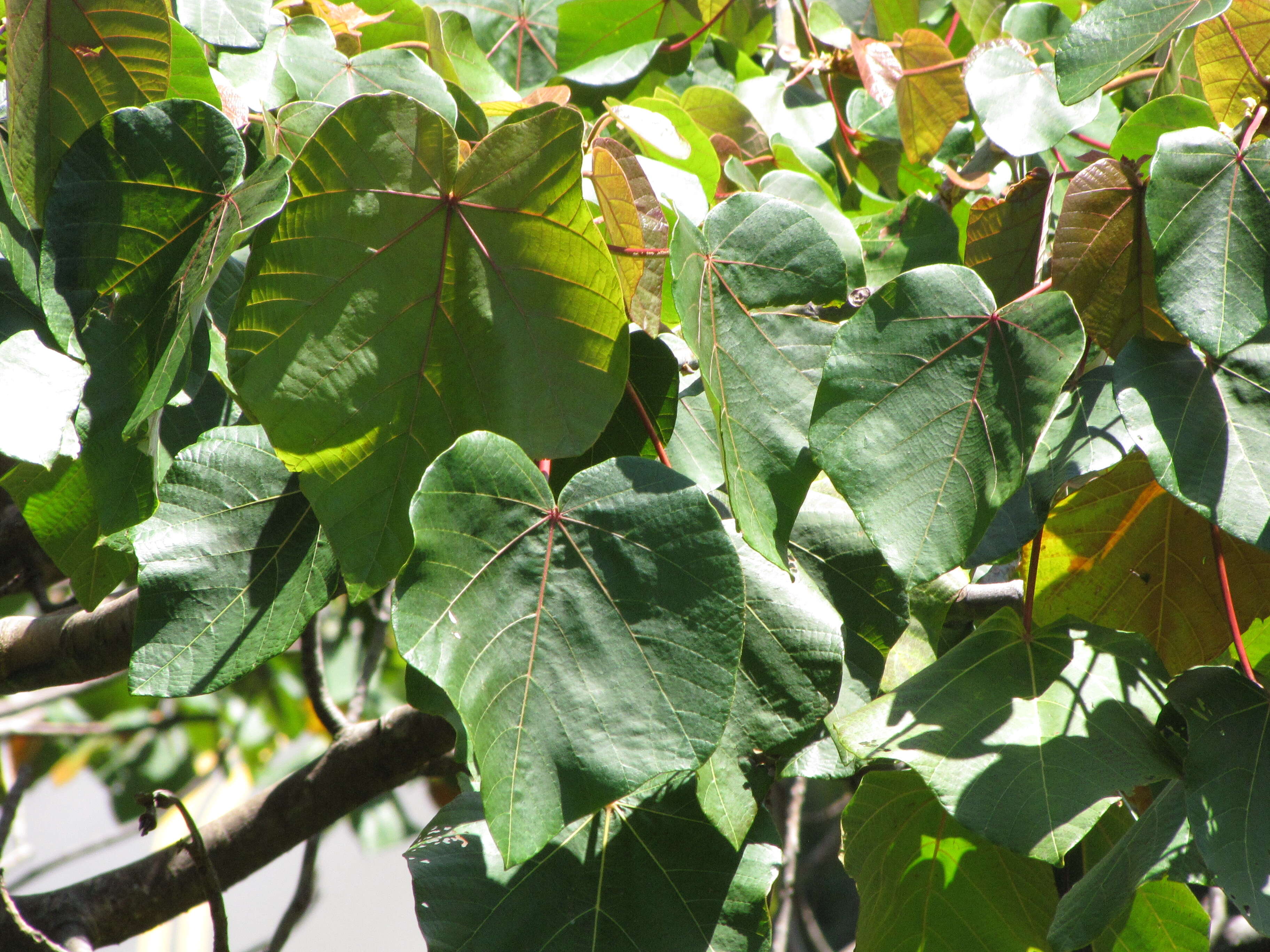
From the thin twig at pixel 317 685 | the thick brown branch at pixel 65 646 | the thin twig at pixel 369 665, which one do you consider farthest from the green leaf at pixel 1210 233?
the thin twig at pixel 369 665

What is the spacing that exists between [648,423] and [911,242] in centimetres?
32

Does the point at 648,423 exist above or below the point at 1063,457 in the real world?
above

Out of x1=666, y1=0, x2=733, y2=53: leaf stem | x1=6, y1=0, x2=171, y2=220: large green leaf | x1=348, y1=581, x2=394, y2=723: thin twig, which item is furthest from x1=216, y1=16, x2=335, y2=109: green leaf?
x1=348, y1=581, x2=394, y2=723: thin twig

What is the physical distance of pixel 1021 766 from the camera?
53cm

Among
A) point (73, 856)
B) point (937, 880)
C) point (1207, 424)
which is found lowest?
point (73, 856)

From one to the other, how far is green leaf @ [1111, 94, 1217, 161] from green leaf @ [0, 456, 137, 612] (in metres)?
0.81

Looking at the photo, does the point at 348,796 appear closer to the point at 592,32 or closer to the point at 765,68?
the point at 592,32

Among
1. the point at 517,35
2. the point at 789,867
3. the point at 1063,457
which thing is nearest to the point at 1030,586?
the point at 1063,457

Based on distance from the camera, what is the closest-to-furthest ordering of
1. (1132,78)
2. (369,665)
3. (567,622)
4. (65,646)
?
1. (567,622)
2. (1132,78)
3. (65,646)
4. (369,665)

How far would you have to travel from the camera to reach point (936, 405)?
52cm

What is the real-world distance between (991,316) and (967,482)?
11 centimetres

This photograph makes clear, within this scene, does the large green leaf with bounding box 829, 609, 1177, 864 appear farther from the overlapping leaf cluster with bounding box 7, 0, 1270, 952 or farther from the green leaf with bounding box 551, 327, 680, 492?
the green leaf with bounding box 551, 327, 680, 492

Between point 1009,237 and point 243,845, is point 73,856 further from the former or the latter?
point 1009,237

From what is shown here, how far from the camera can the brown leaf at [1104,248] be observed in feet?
1.95
